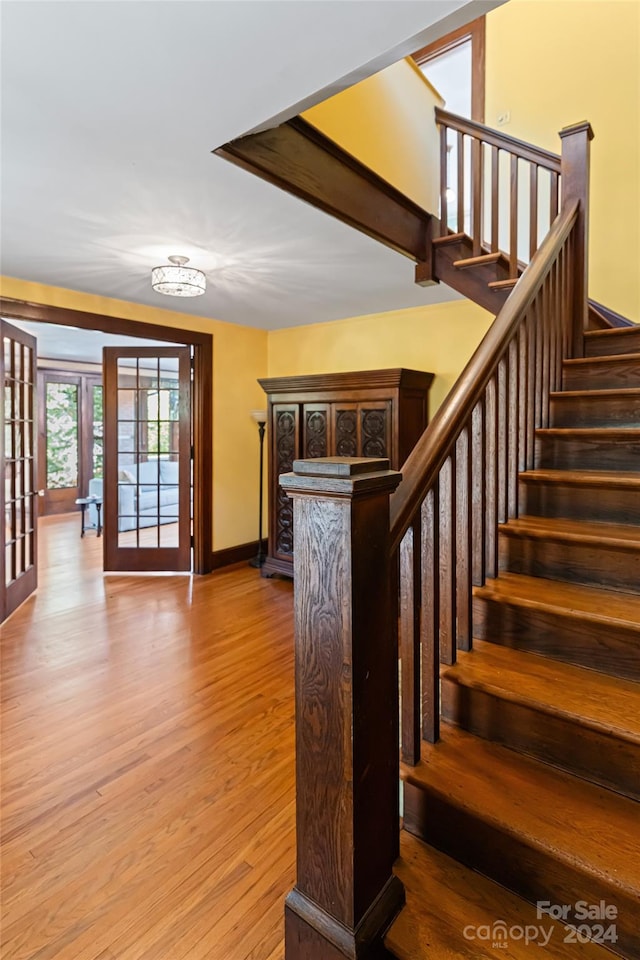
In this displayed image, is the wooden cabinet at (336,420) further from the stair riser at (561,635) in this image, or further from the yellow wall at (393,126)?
the stair riser at (561,635)

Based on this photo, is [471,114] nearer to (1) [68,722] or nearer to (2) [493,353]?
(2) [493,353]

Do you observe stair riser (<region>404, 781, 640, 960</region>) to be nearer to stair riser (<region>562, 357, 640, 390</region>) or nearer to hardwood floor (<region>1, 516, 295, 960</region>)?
hardwood floor (<region>1, 516, 295, 960</region>)

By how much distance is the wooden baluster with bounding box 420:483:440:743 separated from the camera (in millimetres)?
1307

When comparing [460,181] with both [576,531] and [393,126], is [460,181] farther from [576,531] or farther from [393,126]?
[576,531]

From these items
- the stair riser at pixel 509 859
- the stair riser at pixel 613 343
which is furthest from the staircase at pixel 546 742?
the stair riser at pixel 613 343

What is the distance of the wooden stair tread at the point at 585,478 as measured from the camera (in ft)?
5.52

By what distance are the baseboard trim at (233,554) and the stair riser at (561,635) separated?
3.50 metres

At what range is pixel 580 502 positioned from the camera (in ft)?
5.93

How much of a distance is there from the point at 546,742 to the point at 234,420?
4110 mm

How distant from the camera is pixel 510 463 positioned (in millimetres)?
1884

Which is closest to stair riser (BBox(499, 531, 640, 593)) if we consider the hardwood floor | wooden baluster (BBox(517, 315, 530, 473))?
wooden baluster (BBox(517, 315, 530, 473))

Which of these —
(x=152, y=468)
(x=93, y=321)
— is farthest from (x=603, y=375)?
(x=152, y=468)

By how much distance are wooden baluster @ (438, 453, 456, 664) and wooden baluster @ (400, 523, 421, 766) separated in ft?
0.71

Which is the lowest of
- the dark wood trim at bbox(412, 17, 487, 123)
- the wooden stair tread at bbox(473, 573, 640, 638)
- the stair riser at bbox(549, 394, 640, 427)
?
the wooden stair tread at bbox(473, 573, 640, 638)
